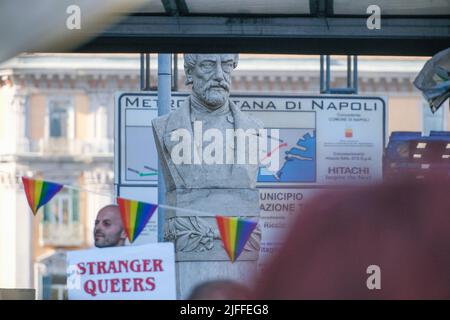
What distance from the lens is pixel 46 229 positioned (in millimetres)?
56562

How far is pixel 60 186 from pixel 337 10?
1.64 metres

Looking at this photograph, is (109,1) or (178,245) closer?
(109,1)

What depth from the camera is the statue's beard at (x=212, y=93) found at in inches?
380

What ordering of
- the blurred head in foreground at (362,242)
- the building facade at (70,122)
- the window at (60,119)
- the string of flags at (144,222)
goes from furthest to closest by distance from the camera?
the window at (60,119)
the building facade at (70,122)
the string of flags at (144,222)
the blurred head in foreground at (362,242)

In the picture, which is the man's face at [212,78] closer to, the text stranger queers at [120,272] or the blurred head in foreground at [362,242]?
the text stranger queers at [120,272]

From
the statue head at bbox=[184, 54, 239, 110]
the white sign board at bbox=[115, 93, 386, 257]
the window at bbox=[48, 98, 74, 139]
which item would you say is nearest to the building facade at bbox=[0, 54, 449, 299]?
the window at bbox=[48, 98, 74, 139]

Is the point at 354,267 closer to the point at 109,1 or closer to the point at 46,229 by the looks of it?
the point at 109,1

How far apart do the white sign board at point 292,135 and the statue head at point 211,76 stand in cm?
591

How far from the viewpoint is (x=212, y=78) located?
32.0 ft

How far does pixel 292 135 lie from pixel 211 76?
6533 millimetres

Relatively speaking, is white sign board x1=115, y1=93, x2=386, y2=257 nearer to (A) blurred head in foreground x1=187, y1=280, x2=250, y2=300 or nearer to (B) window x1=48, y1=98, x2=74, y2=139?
(A) blurred head in foreground x1=187, y1=280, x2=250, y2=300

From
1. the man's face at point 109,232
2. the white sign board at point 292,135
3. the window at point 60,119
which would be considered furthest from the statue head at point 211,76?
the window at point 60,119

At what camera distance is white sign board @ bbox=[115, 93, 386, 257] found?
627 inches
